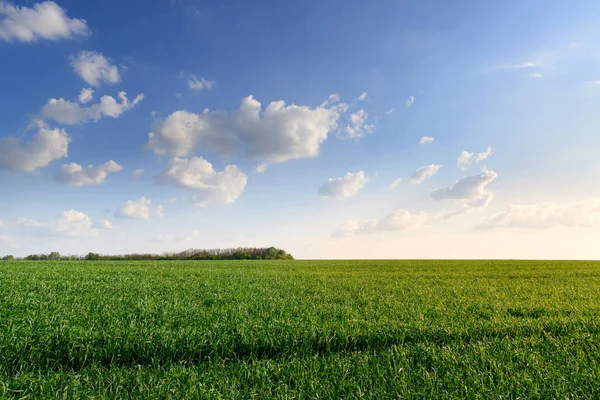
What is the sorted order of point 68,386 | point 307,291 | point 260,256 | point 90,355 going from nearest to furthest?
1. point 68,386
2. point 90,355
3. point 307,291
4. point 260,256

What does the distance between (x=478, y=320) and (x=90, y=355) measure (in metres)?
6.33

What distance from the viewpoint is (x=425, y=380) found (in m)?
3.67

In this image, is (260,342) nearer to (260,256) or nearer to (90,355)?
(90,355)

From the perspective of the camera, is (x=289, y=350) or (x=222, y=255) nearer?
(x=289, y=350)

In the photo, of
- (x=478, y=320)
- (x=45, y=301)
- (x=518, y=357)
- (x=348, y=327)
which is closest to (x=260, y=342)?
(x=348, y=327)

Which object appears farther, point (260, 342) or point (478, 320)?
point (478, 320)

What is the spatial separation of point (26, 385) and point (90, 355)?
0.83 metres

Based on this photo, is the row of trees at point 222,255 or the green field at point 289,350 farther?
the row of trees at point 222,255

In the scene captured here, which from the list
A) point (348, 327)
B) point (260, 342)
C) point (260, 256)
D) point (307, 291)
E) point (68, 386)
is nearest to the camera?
point (68, 386)

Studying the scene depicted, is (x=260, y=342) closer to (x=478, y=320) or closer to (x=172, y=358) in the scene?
(x=172, y=358)

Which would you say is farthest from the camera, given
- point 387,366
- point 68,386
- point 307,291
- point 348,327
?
point 307,291

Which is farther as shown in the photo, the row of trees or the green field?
the row of trees

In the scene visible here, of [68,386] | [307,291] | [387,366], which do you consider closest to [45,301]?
[68,386]

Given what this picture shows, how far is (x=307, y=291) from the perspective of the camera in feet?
32.9
